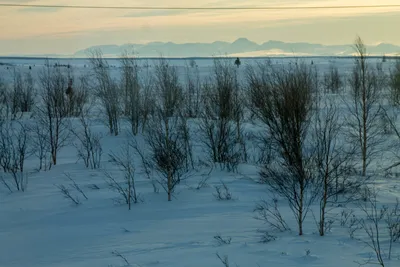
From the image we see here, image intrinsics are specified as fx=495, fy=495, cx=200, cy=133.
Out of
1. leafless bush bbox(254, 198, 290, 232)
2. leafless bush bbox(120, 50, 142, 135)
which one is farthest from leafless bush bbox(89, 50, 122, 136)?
leafless bush bbox(254, 198, 290, 232)

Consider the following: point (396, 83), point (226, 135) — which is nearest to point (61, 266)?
point (226, 135)

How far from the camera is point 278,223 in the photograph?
920 cm

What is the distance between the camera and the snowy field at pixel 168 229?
7438 mm

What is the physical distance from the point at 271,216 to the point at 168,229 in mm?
2038

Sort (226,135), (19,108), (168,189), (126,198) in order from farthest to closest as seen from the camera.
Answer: (19,108)
(226,135)
(168,189)
(126,198)

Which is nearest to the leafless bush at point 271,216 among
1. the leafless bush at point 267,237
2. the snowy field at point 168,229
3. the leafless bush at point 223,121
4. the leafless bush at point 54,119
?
the snowy field at point 168,229

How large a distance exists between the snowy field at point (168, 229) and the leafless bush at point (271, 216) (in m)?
0.15

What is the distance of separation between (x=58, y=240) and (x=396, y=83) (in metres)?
24.1

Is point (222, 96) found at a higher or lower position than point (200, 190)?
higher

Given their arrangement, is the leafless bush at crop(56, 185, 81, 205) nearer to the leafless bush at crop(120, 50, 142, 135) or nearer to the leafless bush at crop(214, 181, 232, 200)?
the leafless bush at crop(214, 181, 232, 200)

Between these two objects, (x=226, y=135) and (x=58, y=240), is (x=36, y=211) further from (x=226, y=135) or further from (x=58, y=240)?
(x=226, y=135)

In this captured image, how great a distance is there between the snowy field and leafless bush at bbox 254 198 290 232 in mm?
145

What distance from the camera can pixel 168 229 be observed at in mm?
9234

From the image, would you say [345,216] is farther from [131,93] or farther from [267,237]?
[131,93]
